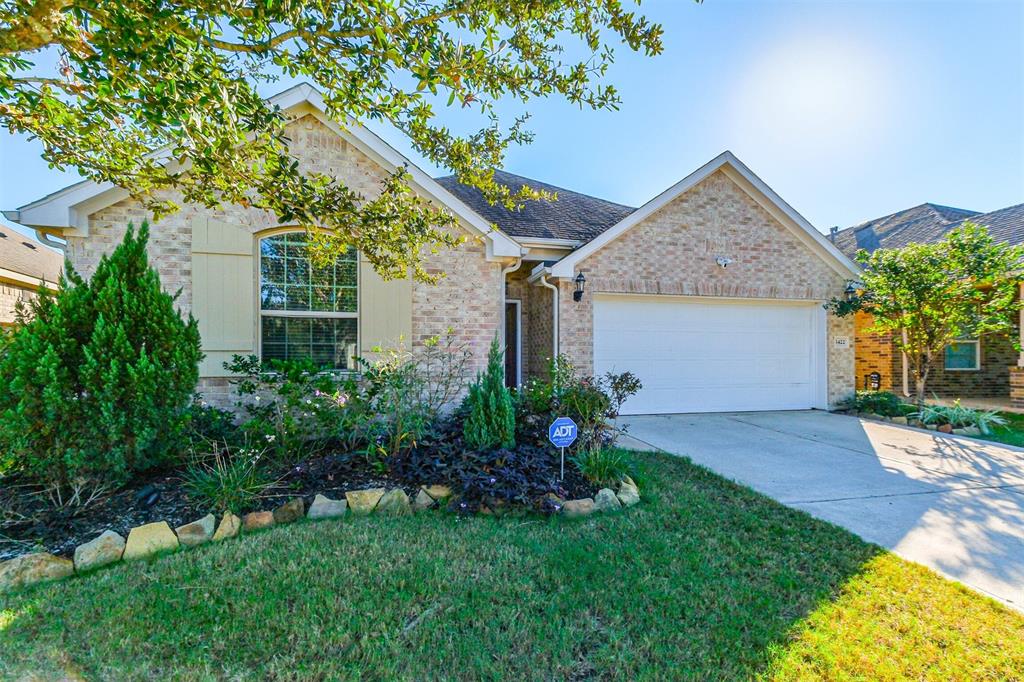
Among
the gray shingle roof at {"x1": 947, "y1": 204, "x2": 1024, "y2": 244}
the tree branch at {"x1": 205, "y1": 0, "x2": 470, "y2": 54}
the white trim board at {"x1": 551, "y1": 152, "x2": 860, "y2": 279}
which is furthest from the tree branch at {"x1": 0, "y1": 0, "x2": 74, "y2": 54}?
the gray shingle roof at {"x1": 947, "y1": 204, "x2": 1024, "y2": 244}

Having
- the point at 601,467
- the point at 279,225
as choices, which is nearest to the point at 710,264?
the point at 601,467

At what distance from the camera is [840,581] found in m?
3.03

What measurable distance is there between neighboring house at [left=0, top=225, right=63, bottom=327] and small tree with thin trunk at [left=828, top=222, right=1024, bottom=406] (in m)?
16.3

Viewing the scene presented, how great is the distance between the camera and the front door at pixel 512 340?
33.3ft

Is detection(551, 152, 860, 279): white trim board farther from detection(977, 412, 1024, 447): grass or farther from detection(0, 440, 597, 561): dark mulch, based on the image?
detection(0, 440, 597, 561): dark mulch

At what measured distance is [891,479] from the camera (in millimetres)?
5207

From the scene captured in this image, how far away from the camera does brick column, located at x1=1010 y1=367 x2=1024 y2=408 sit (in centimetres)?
984

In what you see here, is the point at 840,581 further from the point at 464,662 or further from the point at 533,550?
the point at 464,662

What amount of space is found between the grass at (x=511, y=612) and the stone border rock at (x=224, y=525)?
21cm

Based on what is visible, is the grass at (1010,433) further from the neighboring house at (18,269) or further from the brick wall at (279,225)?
the neighboring house at (18,269)

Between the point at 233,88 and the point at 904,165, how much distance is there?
11.8 meters

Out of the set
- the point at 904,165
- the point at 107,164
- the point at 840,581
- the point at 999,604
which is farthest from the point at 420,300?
the point at 904,165

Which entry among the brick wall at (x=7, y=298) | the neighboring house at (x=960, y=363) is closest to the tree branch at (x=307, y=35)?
the brick wall at (x=7, y=298)

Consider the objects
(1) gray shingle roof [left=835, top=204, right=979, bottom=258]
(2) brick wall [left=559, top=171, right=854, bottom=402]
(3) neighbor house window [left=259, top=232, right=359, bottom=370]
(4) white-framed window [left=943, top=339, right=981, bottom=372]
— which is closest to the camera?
(3) neighbor house window [left=259, top=232, right=359, bottom=370]
